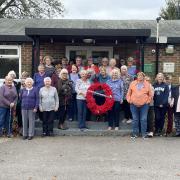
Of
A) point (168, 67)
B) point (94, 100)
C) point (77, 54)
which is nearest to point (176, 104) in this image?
point (94, 100)

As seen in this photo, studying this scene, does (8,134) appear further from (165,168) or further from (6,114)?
(165,168)

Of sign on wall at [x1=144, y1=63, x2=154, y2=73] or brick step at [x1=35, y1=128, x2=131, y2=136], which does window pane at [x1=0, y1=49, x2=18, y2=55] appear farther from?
sign on wall at [x1=144, y1=63, x2=154, y2=73]

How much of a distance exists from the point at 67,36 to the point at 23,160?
17.8 feet

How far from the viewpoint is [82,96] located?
1266cm

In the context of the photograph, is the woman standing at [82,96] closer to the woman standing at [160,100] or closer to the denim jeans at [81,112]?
the denim jeans at [81,112]

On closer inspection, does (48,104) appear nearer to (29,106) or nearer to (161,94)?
(29,106)

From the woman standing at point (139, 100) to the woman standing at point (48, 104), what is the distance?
6.23 ft

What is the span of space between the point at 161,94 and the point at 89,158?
11.7 ft

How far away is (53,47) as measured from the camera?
16.6m

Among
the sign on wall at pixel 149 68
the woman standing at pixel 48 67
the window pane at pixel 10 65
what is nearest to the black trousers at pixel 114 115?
the woman standing at pixel 48 67

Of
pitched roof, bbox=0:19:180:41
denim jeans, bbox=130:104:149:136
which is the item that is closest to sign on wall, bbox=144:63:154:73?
pitched roof, bbox=0:19:180:41

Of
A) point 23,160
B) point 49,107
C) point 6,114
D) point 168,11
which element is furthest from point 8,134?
point 168,11

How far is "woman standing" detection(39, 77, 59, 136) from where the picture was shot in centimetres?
1227

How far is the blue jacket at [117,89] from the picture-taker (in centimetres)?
1262
